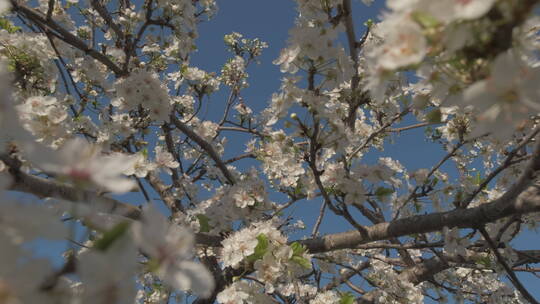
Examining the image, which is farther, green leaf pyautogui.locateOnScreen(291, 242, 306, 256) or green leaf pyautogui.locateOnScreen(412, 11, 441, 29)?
green leaf pyautogui.locateOnScreen(291, 242, 306, 256)

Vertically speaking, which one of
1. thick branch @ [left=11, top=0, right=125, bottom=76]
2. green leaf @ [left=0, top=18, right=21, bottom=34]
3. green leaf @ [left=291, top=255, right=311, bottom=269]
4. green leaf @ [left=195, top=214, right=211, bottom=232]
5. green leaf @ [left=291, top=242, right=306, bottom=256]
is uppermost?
green leaf @ [left=0, top=18, right=21, bottom=34]

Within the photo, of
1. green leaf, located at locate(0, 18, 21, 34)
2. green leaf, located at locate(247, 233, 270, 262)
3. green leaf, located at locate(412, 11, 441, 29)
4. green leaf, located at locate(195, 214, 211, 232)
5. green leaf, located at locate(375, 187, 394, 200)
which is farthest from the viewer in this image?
green leaf, located at locate(0, 18, 21, 34)

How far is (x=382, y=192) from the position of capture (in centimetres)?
256

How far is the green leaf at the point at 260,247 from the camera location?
266cm

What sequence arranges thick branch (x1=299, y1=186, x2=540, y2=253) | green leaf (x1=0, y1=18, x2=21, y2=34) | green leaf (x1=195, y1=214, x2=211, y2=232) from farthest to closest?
green leaf (x1=0, y1=18, x2=21, y2=34) < green leaf (x1=195, y1=214, x2=211, y2=232) < thick branch (x1=299, y1=186, x2=540, y2=253)

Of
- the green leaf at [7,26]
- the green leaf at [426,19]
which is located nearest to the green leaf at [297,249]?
the green leaf at [426,19]

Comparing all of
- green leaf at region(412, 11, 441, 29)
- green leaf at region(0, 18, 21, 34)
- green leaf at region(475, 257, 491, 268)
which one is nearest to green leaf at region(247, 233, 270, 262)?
green leaf at region(475, 257, 491, 268)

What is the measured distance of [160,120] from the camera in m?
3.65

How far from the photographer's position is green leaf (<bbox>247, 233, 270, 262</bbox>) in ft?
8.73

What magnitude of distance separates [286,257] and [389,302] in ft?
6.43

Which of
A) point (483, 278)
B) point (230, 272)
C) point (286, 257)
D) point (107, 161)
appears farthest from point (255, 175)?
point (483, 278)

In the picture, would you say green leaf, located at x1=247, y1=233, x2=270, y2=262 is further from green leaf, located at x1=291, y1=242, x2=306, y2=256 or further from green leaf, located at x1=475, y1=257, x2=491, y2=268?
green leaf, located at x1=475, y1=257, x2=491, y2=268

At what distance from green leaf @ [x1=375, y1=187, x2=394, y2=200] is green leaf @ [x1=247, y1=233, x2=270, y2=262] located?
0.83 m

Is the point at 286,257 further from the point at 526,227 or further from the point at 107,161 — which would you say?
the point at 526,227
